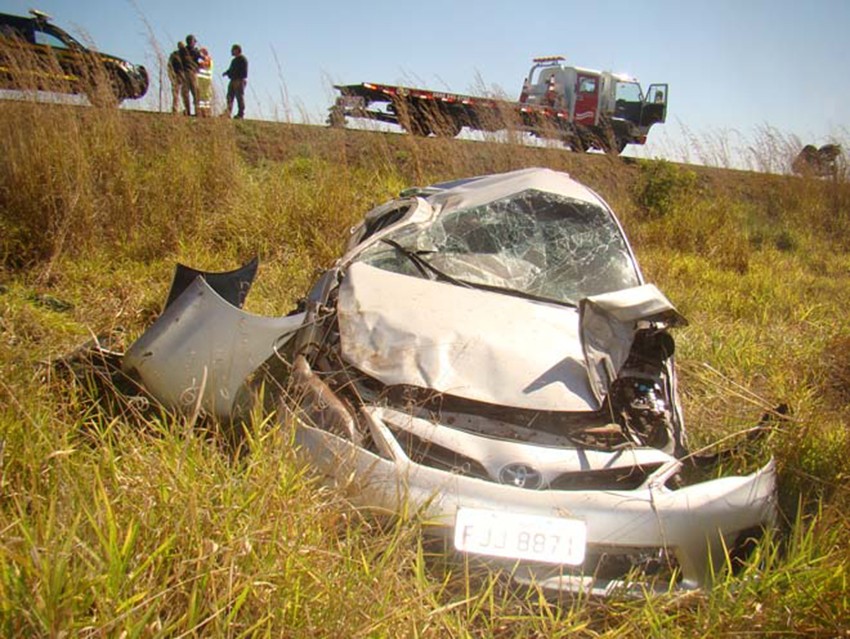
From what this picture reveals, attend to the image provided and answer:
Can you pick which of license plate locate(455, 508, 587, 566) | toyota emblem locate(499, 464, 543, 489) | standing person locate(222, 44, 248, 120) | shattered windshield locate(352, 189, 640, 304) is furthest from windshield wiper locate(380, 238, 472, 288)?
standing person locate(222, 44, 248, 120)

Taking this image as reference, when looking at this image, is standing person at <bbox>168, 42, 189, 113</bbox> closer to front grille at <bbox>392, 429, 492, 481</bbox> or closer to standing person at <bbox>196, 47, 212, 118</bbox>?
standing person at <bbox>196, 47, 212, 118</bbox>

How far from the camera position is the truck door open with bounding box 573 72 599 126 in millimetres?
16188

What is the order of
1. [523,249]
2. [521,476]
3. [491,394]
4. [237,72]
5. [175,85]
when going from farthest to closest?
[237,72], [175,85], [523,249], [491,394], [521,476]

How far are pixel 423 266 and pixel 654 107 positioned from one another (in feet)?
52.4

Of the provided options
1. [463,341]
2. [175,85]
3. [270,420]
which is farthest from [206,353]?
[175,85]

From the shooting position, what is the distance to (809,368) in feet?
13.8

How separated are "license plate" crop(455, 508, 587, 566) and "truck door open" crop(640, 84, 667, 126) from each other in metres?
17.0

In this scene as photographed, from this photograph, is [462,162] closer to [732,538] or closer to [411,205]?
[411,205]

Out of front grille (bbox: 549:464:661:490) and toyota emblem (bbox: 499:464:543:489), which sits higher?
toyota emblem (bbox: 499:464:543:489)

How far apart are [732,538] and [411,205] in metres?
2.47

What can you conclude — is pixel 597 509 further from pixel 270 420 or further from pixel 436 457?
pixel 270 420

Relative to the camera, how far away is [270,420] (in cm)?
248

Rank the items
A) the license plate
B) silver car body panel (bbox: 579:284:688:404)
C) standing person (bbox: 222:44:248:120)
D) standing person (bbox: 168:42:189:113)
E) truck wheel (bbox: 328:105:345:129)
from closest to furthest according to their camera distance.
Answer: the license plate
silver car body panel (bbox: 579:284:688:404)
standing person (bbox: 168:42:189:113)
truck wheel (bbox: 328:105:345:129)
standing person (bbox: 222:44:248:120)

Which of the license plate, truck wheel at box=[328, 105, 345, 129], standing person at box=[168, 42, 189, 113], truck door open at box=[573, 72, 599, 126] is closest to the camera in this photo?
the license plate
